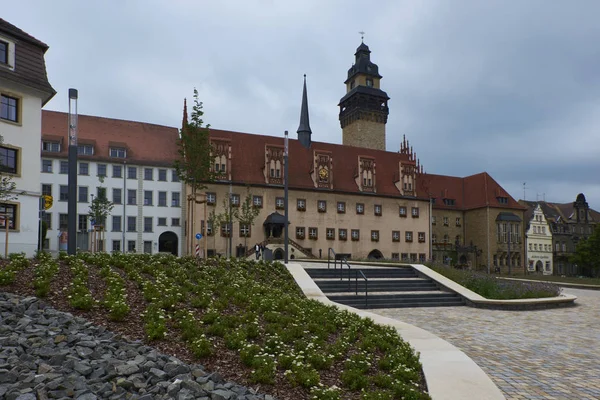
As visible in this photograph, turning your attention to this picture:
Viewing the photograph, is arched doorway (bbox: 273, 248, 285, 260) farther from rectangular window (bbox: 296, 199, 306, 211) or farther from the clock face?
the clock face

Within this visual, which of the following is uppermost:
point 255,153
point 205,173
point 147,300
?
point 255,153

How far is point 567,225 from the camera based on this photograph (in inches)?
3364

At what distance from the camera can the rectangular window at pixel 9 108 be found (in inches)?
968

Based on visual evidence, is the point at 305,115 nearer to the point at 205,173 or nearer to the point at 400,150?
the point at 400,150

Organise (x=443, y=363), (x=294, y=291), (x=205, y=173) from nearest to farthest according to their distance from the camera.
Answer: (x=443, y=363)
(x=294, y=291)
(x=205, y=173)

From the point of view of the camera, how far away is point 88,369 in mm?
6012

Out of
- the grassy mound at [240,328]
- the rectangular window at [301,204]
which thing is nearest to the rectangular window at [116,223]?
the rectangular window at [301,204]

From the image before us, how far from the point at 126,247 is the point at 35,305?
49.0m

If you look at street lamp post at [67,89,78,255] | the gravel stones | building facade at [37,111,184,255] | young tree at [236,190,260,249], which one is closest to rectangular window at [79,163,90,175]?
building facade at [37,111,184,255]

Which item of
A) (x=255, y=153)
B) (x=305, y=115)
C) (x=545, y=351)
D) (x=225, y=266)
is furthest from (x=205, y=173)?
(x=305, y=115)

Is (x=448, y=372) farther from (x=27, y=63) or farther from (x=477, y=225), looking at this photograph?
(x=477, y=225)

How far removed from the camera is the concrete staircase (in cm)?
1684

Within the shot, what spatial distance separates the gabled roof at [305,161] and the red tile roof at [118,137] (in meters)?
7.62

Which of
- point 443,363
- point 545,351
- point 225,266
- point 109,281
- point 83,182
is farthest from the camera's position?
point 83,182
